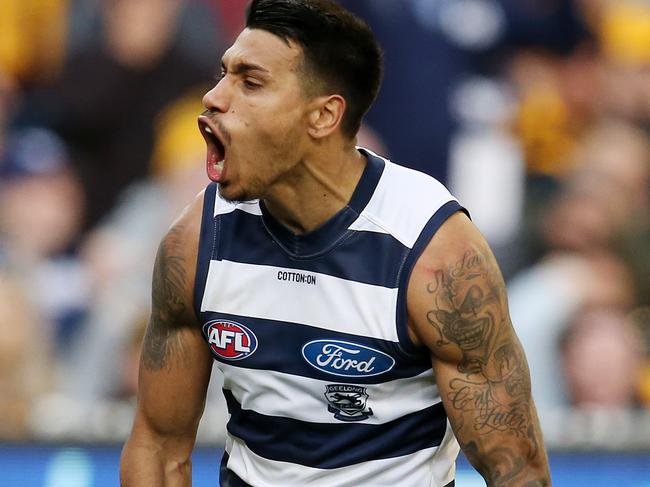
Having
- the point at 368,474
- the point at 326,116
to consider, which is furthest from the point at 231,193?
the point at 368,474

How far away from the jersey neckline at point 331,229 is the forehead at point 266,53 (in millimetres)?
377

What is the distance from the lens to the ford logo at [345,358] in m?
3.43

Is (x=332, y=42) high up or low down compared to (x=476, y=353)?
up

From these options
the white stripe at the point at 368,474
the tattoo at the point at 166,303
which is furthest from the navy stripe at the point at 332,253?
the white stripe at the point at 368,474

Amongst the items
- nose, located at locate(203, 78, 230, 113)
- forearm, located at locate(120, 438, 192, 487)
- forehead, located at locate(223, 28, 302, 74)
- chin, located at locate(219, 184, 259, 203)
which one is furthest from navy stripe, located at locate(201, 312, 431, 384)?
forehead, located at locate(223, 28, 302, 74)

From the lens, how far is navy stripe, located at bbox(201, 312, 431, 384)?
11.3 ft

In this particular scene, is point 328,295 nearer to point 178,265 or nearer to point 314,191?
point 314,191

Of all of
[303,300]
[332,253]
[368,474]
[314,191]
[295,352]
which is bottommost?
[368,474]

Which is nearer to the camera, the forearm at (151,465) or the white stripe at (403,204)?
the white stripe at (403,204)

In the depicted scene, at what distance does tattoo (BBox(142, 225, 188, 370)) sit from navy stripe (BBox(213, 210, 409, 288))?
115 millimetres

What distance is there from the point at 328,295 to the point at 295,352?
0.58 ft

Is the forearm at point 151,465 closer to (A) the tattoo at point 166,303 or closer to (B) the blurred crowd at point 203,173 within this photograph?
(A) the tattoo at point 166,303

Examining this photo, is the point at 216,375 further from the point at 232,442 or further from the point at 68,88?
the point at 232,442

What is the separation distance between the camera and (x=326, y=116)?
11.5ft
